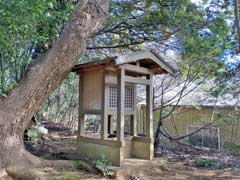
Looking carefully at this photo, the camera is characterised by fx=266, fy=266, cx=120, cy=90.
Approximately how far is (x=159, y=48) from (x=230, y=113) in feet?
10.9

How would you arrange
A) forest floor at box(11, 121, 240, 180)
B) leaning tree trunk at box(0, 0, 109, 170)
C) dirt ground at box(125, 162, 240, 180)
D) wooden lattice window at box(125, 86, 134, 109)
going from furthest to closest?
wooden lattice window at box(125, 86, 134, 109), dirt ground at box(125, 162, 240, 180), forest floor at box(11, 121, 240, 180), leaning tree trunk at box(0, 0, 109, 170)

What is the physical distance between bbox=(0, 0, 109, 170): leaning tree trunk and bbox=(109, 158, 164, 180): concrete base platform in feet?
4.85

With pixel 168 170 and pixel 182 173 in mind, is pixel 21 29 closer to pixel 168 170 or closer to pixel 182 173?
pixel 168 170

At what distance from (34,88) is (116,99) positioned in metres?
2.17

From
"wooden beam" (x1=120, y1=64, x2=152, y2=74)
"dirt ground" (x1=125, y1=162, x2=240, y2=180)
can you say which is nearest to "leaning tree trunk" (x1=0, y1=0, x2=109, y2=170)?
"wooden beam" (x1=120, y1=64, x2=152, y2=74)

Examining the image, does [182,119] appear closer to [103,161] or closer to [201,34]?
[201,34]

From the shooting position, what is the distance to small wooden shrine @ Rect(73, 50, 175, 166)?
18.3 feet

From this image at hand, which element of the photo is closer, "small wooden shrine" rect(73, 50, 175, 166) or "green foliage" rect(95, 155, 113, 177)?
"green foliage" rect(95, 155, 113, 177)

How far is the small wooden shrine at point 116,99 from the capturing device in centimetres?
557

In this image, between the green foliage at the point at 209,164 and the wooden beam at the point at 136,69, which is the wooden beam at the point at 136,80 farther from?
the green foliage at the point at 209,164

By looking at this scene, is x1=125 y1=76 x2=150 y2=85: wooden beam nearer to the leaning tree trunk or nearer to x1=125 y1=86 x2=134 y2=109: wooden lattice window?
x1=125 y1=86 x2=134 y2=109: wooden lattice window

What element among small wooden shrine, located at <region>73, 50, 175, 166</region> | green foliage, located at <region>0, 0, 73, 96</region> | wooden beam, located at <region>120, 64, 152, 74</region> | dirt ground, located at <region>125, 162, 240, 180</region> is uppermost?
green foliage, located at <region>0, 0, 73, 96</region>

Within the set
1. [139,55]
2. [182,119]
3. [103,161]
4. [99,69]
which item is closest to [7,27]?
[99,69]

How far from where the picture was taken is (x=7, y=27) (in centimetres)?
471
